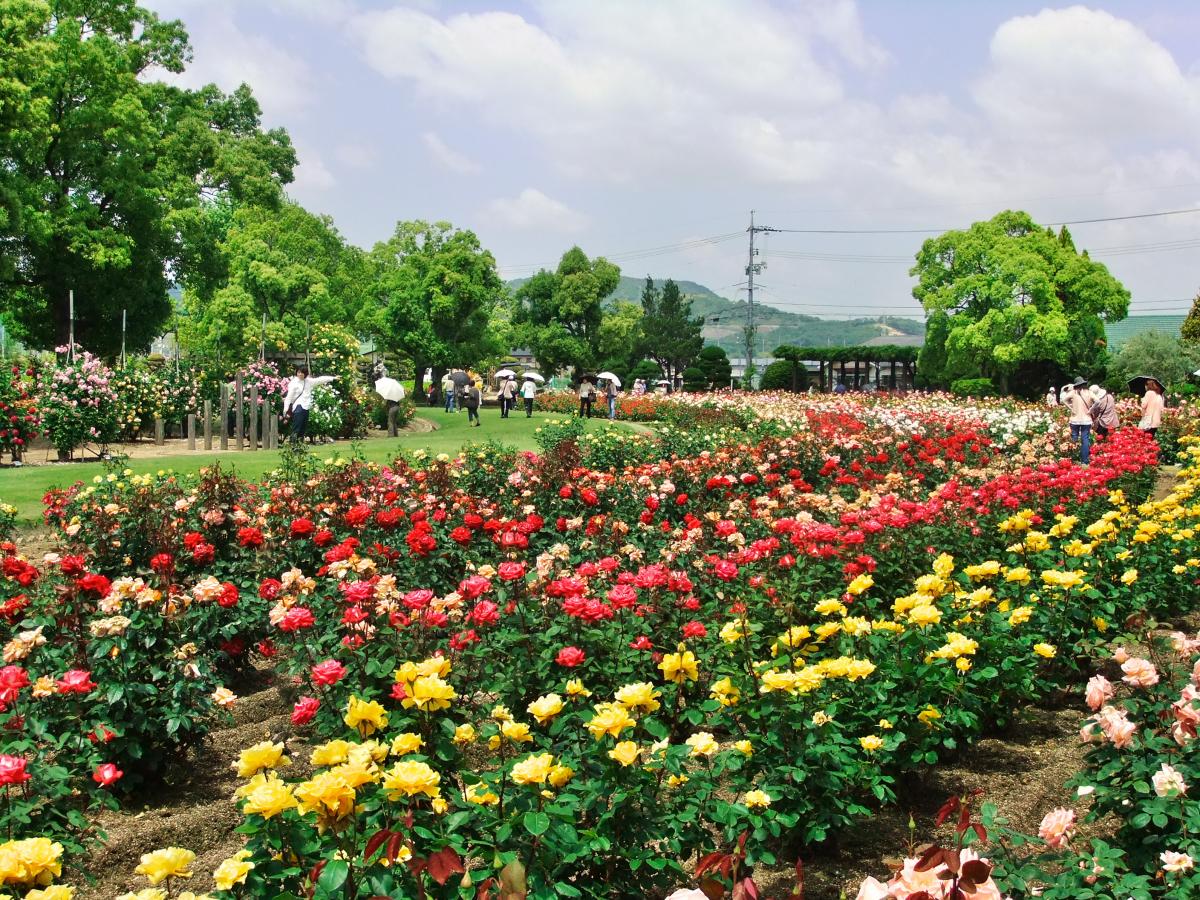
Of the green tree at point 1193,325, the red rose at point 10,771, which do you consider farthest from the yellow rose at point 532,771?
the green tree at point 1193,325

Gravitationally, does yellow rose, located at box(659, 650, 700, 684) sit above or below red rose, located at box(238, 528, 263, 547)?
below

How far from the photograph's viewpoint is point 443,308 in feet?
131

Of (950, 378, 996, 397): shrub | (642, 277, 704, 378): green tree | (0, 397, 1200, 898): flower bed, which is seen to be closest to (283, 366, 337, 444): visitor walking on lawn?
(0, 397, 1200, 898): flower bed

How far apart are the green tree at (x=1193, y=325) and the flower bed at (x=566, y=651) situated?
126 feet

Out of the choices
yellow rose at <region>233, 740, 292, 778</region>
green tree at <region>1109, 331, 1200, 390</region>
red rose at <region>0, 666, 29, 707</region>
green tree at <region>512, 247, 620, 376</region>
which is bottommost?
red rose at <region>0, 666, 29, 707</region>

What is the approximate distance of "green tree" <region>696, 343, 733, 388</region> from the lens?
56.7 meters

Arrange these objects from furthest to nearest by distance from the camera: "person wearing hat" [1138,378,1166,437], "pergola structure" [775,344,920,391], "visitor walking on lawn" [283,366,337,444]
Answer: "pergola structure" [775,344,920,391]
"visitor walking on lawn" [283,366,337,444]
"person wearing hat" [1138,378,1166,437]

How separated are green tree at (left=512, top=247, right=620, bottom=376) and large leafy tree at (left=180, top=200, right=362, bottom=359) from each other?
63.1ft

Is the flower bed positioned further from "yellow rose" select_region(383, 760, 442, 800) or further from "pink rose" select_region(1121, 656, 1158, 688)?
"pink rose" select_region(1121, 656, 1158, 688)

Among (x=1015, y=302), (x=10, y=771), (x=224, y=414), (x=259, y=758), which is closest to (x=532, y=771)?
(x=259, y=758)

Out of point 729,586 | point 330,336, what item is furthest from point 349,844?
point 330,336

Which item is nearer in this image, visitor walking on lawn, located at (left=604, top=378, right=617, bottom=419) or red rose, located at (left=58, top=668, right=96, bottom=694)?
red rose, located at (left=58, top=668, right=96, bottom=694)

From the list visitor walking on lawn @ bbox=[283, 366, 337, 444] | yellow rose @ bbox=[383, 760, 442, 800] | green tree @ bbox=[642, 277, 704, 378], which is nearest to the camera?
yellow rose @ bbox=[383, 760, 442, 800]

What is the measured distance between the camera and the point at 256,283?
3228 centimetres
